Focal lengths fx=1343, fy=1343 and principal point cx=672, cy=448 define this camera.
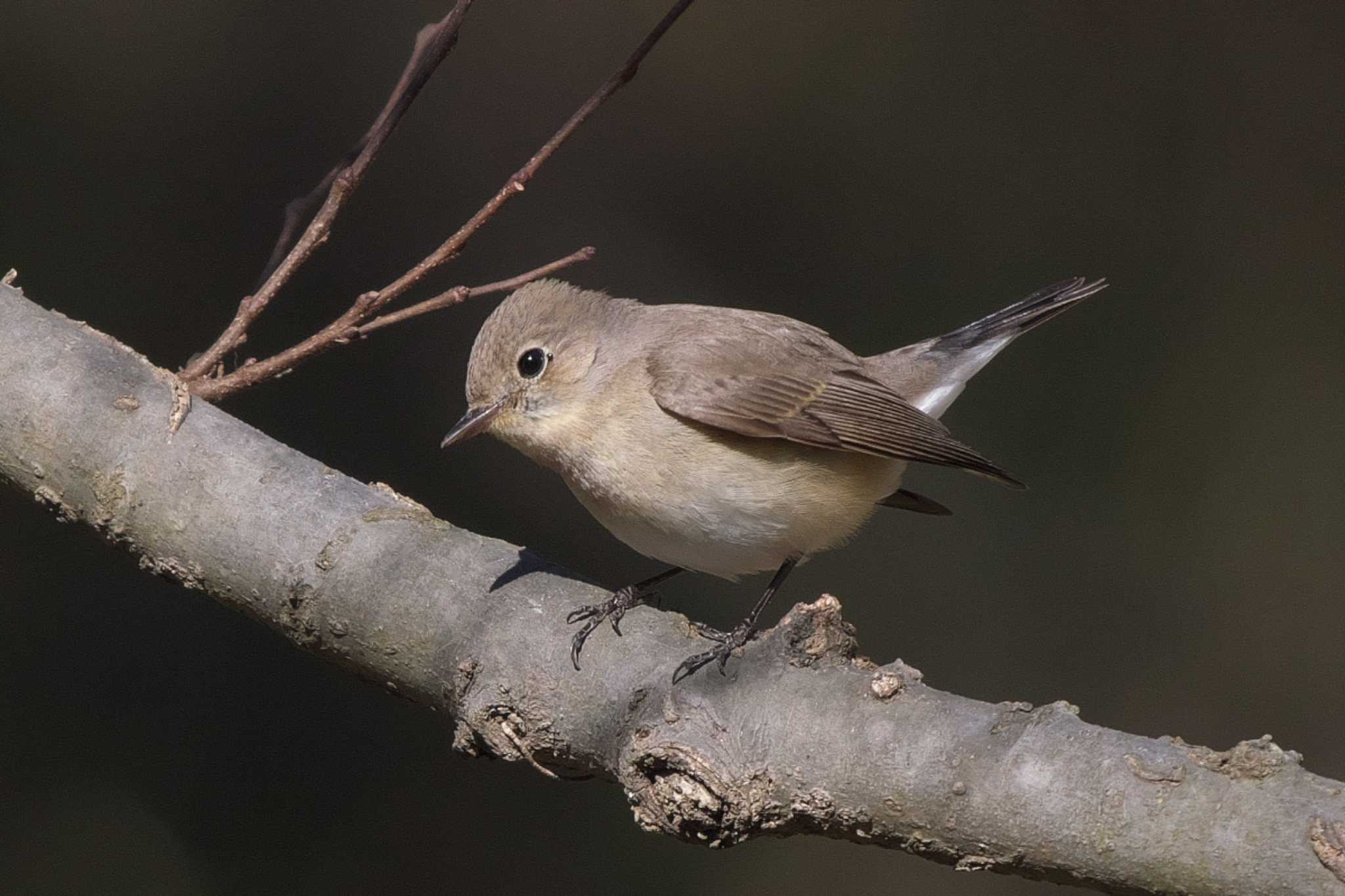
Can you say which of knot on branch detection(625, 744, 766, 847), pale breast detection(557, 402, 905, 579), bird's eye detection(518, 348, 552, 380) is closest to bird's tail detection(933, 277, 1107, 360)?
pale breast detection(557, 402, 905, 579)

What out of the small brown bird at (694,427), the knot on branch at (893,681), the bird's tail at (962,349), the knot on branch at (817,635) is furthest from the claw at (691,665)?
the bird's tail at (962,349)

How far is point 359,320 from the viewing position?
82.1 inches

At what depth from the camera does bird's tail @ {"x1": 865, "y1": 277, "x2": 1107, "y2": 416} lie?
10.7ft

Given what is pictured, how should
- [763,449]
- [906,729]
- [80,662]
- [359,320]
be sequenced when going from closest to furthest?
[906,729], [359,320], [763,449], [80,662]

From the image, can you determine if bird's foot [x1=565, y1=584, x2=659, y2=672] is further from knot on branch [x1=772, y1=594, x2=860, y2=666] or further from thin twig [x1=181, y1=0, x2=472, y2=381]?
thin twig [x1=181, y1=0, x2=472, y2=381]

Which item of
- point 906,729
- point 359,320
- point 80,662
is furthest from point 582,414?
point 80,662

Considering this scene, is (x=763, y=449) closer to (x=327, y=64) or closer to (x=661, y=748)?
(x=661, y=748)

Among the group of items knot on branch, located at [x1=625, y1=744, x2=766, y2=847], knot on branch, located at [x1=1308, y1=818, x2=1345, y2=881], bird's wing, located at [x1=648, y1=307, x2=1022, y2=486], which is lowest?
knot on branch, located at [x1=625, y1=744, x2=766, y2=847]

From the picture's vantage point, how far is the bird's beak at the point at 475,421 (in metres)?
2.50

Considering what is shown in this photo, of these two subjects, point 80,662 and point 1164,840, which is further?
point 80,662

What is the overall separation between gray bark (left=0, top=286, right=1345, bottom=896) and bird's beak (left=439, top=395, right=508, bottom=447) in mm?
327

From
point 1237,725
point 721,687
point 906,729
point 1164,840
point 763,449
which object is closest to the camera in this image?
point 1164,840

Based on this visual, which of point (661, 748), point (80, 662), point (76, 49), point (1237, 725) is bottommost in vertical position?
point (661, 748)

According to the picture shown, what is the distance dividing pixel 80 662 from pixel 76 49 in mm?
1963
